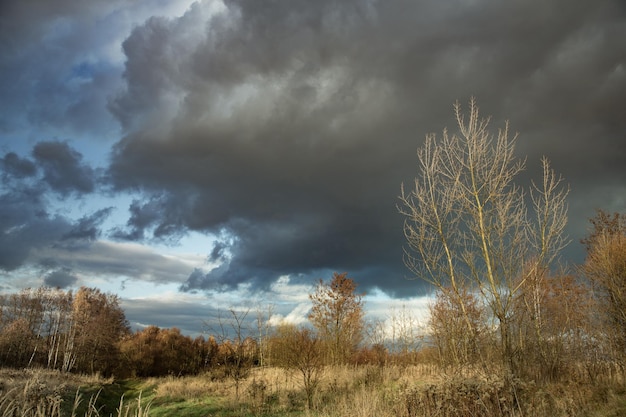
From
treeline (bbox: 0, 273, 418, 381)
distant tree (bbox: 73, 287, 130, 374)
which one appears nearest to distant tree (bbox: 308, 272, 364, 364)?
treeline (bbox: 0, 273, 418, 381)

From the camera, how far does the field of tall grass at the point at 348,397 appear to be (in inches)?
290

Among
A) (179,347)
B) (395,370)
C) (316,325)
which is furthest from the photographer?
(179,347)

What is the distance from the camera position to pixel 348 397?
14.3 meters

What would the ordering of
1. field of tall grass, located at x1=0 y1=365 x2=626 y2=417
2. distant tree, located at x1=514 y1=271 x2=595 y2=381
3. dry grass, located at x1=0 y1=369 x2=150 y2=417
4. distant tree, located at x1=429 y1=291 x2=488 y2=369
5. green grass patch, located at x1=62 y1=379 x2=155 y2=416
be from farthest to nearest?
1. green grass patch, located at x1=62 y1=379 x2=155 y2=416
2. distant tree, located at x1=514 y1=271 x2=595 y2=381
3. distant tree, located at x1=429 y1=291 x2=488 y2=369
4. field of tall grass, located at x1=0 y1=365 x2=626 y2=417
5. dry grass, located at x1=0 y1=369 x2=150 y2=417

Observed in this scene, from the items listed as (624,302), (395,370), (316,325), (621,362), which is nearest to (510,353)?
(621,362)

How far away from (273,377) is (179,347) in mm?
22415

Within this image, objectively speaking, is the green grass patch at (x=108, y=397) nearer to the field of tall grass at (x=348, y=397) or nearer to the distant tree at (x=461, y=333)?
the field of tall grass at (x=348, y=397)

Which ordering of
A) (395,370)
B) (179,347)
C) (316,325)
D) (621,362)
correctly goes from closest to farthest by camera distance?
(621,362) < (395,370) < (316,325) < (179,347)

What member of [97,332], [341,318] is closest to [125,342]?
[97,332]

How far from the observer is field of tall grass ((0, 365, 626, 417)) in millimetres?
7371

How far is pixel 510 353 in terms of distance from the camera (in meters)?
9.07

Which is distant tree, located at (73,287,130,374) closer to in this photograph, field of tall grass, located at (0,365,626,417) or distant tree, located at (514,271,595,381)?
field of tall grass, located at (0,365,626,417)

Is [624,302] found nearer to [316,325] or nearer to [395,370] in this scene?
[395,370]

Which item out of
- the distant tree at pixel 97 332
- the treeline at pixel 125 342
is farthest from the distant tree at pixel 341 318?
the distant tree at pixel 97 332
